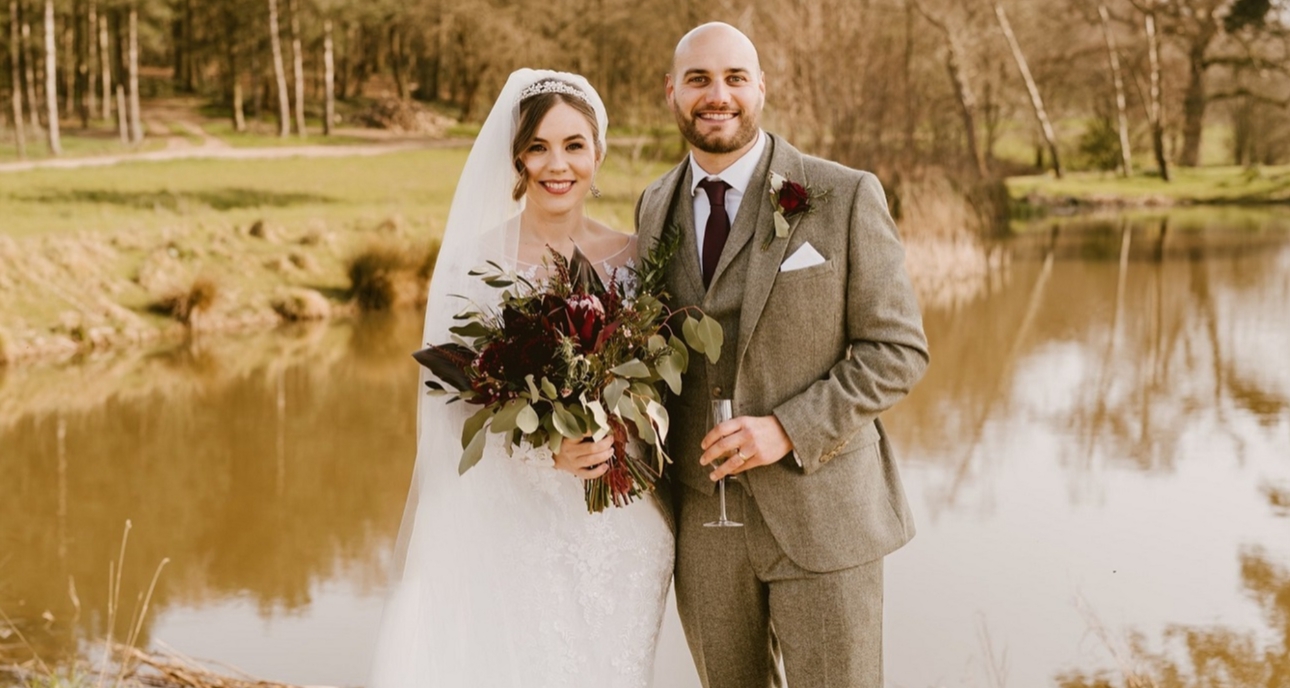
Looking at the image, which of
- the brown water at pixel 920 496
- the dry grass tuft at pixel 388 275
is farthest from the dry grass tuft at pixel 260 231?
the brown water at pixel 920 496

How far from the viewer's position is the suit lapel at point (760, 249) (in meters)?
2.67

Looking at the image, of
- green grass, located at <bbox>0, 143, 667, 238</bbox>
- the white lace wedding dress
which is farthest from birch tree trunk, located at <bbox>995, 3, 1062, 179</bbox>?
the white lace wedding dress

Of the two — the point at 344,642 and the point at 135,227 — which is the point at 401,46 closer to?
the point at 135,227

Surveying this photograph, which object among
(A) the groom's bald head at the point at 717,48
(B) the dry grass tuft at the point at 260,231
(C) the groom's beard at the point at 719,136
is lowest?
(B) the dry grass tuft at the point at 260,231

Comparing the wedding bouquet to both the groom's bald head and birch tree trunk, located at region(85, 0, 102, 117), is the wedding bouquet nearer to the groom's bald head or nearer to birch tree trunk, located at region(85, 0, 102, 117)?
the groom's bald head

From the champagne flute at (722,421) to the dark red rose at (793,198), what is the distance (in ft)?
1.44

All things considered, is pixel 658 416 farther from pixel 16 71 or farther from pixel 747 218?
pixel 16 71

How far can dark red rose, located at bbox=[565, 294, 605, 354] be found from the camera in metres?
2.52

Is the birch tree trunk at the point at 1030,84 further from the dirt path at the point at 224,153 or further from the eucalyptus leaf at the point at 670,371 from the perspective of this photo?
the eucalyptus leaf at the point at 670,371

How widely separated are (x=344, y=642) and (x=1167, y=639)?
3408mm

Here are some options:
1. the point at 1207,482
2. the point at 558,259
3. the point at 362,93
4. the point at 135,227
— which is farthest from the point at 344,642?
the point at 362,93

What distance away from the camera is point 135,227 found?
1348 centimetres

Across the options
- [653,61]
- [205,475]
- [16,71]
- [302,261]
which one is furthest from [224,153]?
[205,475]

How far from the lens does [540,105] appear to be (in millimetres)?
3066
